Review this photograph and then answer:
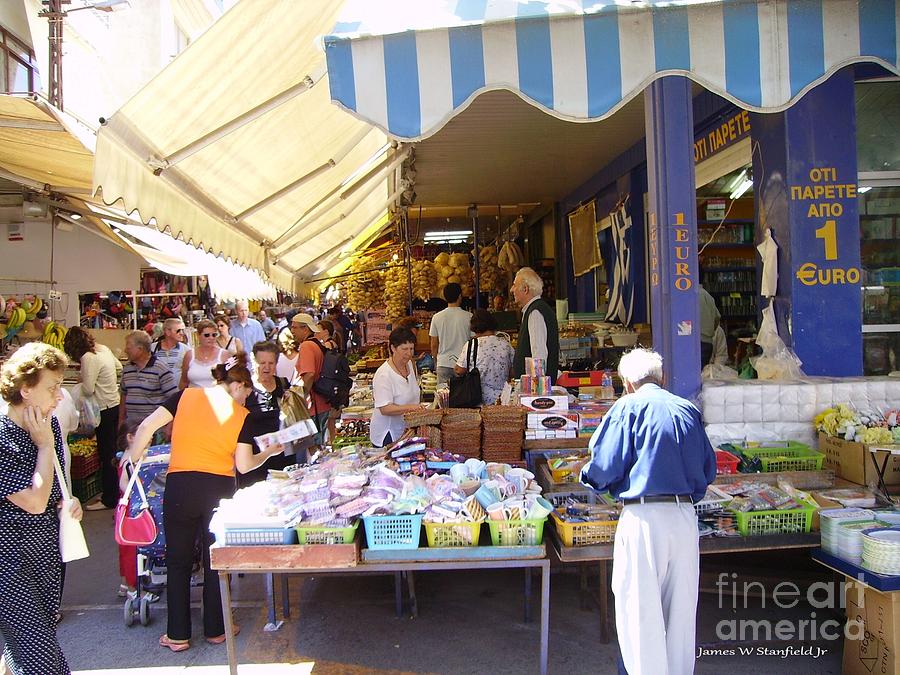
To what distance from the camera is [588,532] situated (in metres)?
3.66

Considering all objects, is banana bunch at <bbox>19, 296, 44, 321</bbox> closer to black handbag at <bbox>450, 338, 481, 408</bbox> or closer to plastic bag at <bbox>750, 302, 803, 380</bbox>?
black handbag at <bbox>450, 338, 481, 408</bbox>

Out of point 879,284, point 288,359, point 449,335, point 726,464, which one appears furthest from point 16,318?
point 879,284

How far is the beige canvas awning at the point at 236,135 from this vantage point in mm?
4184

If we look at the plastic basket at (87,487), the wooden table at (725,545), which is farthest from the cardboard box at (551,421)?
the plastic basket at (87,487)

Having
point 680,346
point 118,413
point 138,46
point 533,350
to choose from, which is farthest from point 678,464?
point 138,46

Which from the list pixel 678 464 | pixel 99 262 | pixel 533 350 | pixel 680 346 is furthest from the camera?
pixel 99 262

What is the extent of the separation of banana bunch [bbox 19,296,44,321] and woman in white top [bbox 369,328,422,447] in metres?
5.11

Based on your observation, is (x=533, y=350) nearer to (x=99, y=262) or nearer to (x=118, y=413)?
(x=118, y=413)

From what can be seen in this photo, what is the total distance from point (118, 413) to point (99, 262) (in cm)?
314

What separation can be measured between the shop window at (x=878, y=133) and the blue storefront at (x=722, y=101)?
1 cm

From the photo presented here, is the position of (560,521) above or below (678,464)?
below

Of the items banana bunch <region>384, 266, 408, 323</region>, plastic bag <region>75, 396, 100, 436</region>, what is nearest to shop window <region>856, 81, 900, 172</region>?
plastic bag <region>75, 396, 100, 436</region>

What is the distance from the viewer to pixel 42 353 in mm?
3471

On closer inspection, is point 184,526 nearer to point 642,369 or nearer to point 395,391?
point 395,391
